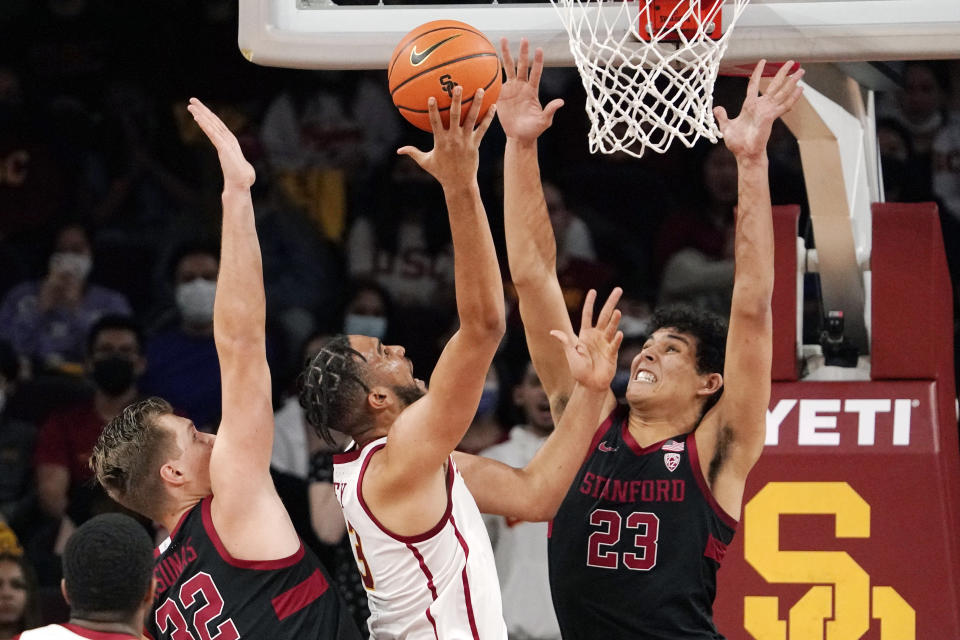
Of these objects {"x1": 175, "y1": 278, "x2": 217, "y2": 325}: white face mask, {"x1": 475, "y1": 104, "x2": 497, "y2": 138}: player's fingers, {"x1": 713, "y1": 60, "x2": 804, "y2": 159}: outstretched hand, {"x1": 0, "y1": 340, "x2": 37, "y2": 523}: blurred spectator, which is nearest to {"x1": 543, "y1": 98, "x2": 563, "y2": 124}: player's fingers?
{"x1": 713, "y1": 60, "x2": 804, "y2": 159}: outstretched hand

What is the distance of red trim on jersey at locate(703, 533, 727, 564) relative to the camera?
4.19m

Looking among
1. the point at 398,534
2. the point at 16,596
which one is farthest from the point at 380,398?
the point at 16,596

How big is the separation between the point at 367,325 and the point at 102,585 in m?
4.47

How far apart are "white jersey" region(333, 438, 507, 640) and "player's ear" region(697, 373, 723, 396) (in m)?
1.04

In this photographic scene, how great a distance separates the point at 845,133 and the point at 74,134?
5142 mm

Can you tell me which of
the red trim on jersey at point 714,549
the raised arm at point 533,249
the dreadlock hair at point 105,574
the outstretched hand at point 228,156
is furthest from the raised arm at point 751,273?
the dreadlock hair at point 105,574

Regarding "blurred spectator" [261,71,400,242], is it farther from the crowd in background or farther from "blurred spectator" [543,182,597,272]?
"blurred spectator" [543,182,597,272]

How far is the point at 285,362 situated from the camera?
7574 millimetres

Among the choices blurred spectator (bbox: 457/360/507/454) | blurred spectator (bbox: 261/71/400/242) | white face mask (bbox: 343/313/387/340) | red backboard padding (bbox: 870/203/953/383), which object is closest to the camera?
red backboard padding (bbox: 870/203/953/383)

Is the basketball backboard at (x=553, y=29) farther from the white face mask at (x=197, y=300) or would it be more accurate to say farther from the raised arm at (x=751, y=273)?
the white face mask at (x=197, y=300)

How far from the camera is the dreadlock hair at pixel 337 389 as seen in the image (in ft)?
12.6

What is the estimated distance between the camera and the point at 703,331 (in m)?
4.56

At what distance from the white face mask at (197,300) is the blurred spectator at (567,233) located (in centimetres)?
188

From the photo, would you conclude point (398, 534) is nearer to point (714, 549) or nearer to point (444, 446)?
point (444, 446)
